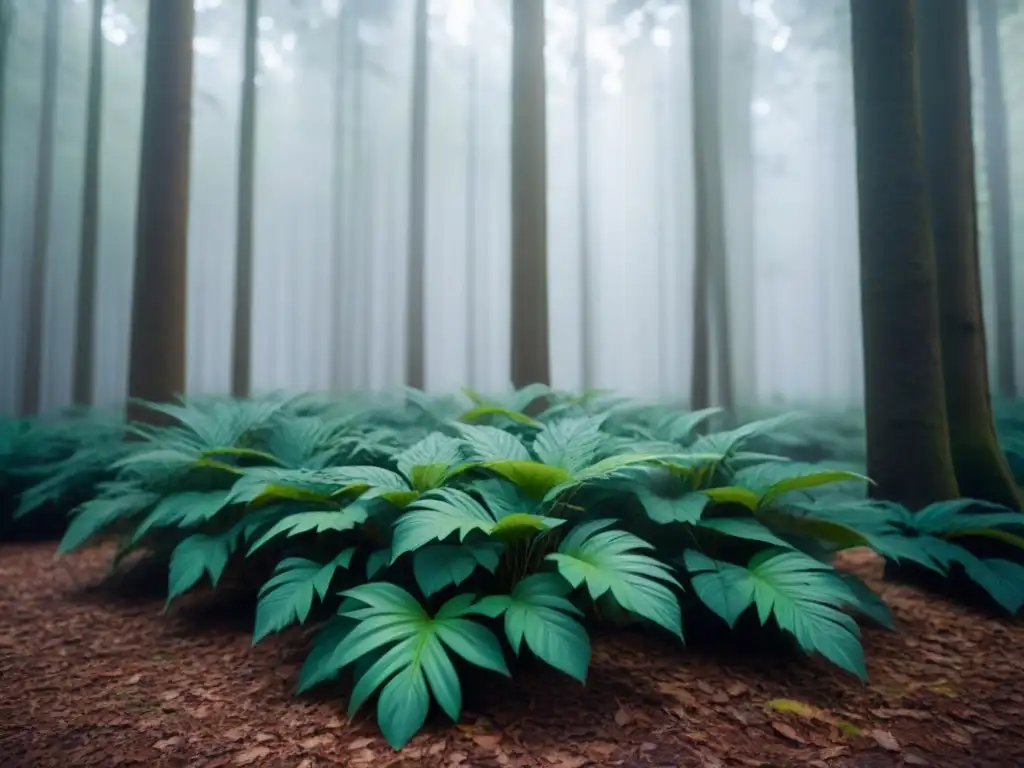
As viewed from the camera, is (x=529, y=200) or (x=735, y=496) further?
(x=529, y=200)

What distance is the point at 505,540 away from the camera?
2.15 m

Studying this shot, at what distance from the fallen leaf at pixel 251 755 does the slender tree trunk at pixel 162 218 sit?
14.1ft

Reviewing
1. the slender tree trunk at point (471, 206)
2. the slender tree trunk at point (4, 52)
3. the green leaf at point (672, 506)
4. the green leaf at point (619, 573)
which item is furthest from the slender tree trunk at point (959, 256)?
the slender tree trunk at point (471, 206)

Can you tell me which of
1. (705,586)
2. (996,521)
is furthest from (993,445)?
(705,586)

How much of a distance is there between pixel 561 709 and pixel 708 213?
31.1ft

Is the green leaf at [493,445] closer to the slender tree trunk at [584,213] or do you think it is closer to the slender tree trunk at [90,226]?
the slender tree trunk at [90,226]

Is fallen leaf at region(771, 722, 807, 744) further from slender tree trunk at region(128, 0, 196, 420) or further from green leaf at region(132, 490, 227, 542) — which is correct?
slender tree trunk at region(128, 0, 196, 420)

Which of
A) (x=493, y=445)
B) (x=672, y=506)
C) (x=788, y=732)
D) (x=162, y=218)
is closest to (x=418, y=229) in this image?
(x=162, y=218)

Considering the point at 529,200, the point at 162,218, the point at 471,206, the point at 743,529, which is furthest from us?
the point at 471,206

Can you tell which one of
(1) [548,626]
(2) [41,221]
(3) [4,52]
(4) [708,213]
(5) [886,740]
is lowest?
(5) [886,740]

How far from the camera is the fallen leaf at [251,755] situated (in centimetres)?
167

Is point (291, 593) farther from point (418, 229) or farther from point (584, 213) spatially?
point (584, 213)

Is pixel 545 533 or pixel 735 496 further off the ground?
pixel 735 496

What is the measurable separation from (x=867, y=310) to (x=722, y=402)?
23.3ft
